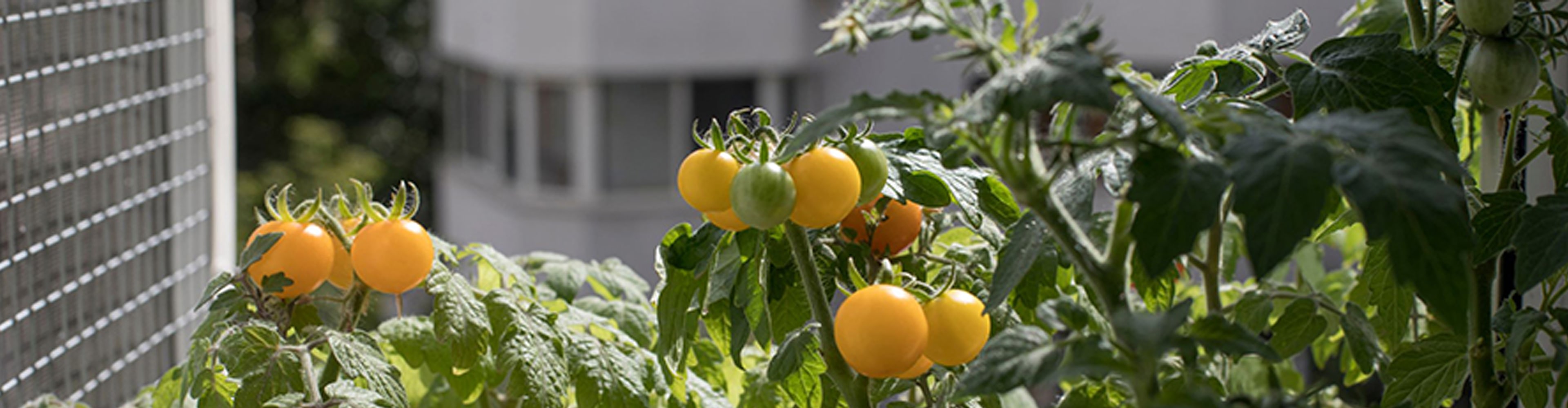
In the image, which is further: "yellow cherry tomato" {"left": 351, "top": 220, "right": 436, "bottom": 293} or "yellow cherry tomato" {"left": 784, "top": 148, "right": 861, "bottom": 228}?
"yellow cherry tomato" {"left": 351, "top": 220, "right": 436, "bottom": 293}

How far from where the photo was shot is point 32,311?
2.87 feet

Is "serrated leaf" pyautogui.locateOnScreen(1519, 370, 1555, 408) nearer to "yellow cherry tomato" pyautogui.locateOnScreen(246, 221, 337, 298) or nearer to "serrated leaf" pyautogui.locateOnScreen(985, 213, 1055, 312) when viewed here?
"serrated leaf" pyautogui.locateOnScreen(985, 213, 1055, 312)

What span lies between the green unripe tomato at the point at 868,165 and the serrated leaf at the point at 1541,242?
230 millimetres

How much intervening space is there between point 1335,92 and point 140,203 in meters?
0.84

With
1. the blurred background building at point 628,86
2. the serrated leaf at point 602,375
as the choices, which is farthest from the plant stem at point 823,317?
the blurred background building at point 628,86

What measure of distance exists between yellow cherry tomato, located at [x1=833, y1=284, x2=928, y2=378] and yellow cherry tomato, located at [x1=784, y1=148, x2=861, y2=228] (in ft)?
0.11

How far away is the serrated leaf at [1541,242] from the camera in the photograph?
19.8 inches

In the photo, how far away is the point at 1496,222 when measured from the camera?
0.57 meters

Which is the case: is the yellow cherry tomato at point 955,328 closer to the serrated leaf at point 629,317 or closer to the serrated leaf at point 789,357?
the serrated leaf at point 789,357

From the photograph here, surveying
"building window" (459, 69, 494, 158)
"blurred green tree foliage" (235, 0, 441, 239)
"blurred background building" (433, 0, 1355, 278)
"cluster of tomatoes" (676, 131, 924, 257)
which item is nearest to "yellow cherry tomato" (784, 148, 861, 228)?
"cluster of tomatoes" (676, 131, 924, 257)

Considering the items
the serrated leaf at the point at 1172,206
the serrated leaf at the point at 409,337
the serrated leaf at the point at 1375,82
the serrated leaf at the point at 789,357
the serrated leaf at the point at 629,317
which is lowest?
the serrated leaf at the point at 629,317

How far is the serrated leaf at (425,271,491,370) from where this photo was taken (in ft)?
2.11

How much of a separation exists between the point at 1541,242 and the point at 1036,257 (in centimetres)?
19

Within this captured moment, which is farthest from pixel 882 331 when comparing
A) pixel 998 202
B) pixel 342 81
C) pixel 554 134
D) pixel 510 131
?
pixel 342 81
